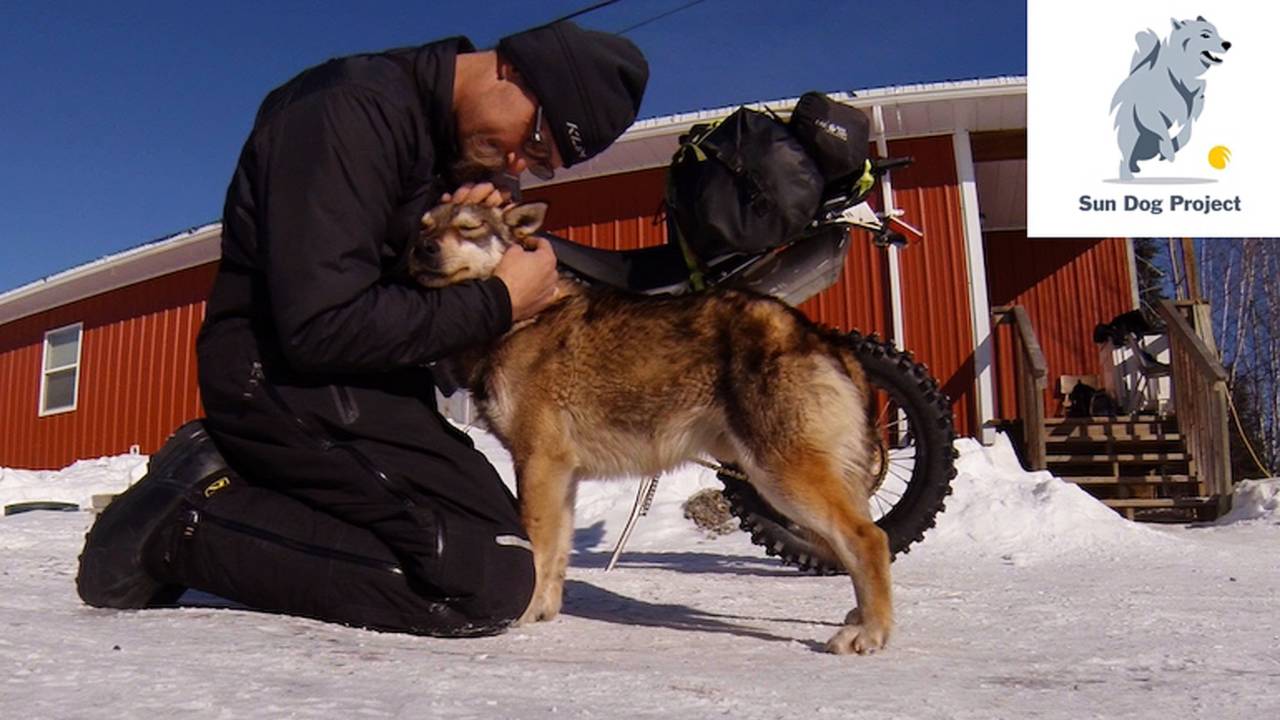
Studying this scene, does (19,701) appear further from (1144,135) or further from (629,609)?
(1144,135)

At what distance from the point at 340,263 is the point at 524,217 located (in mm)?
1085

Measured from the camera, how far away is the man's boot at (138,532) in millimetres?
2680

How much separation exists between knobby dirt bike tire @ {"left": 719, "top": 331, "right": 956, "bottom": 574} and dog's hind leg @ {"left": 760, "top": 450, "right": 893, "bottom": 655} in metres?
1.24

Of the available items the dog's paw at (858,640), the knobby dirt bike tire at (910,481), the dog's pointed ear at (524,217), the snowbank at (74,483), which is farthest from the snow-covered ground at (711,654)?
the snowbank at (74,483)

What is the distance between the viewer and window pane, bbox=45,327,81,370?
1831 centimetres

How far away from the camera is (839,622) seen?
3.20m

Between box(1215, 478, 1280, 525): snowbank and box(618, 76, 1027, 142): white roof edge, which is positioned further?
box(618, 76, 1027, 142): white roof edge

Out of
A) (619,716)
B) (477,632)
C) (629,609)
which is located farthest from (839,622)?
(619,716)

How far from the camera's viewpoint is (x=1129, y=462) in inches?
411

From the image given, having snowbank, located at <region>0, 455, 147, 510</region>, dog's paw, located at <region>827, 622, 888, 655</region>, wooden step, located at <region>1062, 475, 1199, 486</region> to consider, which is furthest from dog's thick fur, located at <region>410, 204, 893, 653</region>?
wooden step, located at <region>1062, 475, 1199, 486</region>

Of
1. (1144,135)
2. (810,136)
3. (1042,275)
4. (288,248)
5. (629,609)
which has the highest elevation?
(1144,135)

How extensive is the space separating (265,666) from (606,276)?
256 cm

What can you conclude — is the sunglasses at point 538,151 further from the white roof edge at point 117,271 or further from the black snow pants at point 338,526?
the white roof edge at point 117,271

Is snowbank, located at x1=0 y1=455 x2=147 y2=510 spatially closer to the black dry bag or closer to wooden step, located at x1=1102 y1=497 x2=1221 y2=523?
the black dry bag
